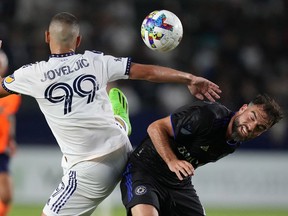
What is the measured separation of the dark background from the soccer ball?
6.76 m

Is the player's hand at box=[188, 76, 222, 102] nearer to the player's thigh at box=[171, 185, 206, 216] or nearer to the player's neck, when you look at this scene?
the player's thigh at box=[171, 185, 206, 216]

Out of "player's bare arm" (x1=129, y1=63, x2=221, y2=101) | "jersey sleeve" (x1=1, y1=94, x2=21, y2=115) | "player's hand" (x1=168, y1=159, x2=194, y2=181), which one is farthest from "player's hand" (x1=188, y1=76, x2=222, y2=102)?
"jersey sleeve" (x1=1, y1=94, x2=21, y2=115)

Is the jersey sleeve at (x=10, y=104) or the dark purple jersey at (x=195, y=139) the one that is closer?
the dark purple jersey at (x=195, y=139)

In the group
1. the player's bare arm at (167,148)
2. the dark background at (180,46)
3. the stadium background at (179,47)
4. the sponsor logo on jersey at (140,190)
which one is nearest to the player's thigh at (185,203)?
the sponsor logo on jersey at (140,190)

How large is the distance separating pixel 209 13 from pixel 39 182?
539 centimetres

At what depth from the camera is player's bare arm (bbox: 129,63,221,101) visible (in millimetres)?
6082

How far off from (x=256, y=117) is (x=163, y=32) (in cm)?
112

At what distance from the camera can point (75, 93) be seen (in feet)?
20.3

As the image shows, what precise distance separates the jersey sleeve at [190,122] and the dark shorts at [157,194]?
451 millimetres

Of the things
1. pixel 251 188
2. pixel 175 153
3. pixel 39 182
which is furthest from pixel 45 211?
pixel 251 188

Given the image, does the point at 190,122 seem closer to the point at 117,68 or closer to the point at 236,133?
the point at 236,133

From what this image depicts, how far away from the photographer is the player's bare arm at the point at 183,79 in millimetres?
6082

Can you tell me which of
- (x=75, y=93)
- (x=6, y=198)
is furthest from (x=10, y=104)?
(x=75, y=93)

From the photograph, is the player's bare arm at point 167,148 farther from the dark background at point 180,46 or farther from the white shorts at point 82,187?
the dark background at point 180,46
